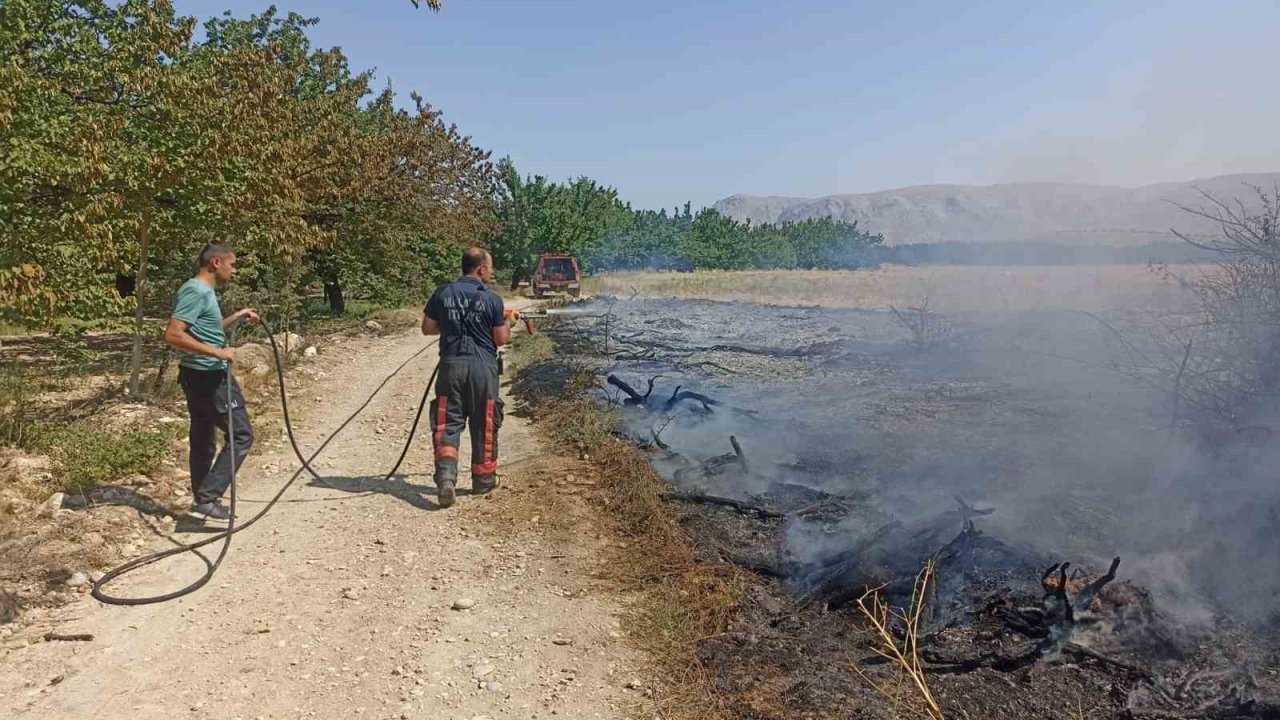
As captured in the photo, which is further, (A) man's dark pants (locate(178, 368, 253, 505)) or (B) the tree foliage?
(B) the tree foliage

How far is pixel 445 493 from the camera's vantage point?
19.2 ft

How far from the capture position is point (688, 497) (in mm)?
5969

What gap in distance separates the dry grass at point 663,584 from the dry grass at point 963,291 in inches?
611

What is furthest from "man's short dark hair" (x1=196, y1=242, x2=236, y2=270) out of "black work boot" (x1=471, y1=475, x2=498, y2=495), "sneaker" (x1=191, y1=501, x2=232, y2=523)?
"black work boot" (x1=471, y1=475, x2=498, y2=495)

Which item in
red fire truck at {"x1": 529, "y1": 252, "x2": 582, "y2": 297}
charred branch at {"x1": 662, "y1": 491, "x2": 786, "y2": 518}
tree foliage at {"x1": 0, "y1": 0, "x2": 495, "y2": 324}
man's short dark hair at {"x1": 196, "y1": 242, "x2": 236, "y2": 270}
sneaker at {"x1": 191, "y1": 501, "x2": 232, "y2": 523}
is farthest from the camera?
red fire truck at {"x1": 529, "y1": 252, "x2": 582, "y2": 297}

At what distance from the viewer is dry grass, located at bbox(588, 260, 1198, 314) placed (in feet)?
76.3

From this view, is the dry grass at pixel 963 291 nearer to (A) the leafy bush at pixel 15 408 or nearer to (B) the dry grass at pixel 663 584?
(B) the dry grass at pixel 663 584

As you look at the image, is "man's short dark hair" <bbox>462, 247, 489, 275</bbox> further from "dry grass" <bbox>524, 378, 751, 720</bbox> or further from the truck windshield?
the truck windshield

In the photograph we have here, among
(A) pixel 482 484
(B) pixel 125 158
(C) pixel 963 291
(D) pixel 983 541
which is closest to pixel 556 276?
(C) pixel 963 291

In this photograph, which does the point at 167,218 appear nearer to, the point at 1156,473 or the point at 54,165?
the point at 54,165

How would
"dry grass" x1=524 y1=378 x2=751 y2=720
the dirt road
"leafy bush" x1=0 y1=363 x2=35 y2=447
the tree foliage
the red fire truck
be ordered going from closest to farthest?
the dirt road
"dry grass" x1=524 y1=378 x2=751 y2=720
"leafy bush" x1=0 y1=363 x2=35 y2=447
the tree foliage
the red fire truck

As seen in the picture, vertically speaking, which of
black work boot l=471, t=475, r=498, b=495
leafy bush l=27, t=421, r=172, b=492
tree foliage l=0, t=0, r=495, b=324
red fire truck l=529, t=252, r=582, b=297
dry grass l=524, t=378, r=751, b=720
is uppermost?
tree foliage l=0, t=0, r=495, b=324

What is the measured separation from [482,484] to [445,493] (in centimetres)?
41

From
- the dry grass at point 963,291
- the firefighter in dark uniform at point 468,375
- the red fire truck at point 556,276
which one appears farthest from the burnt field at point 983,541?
the red fire truck at point 556,276
